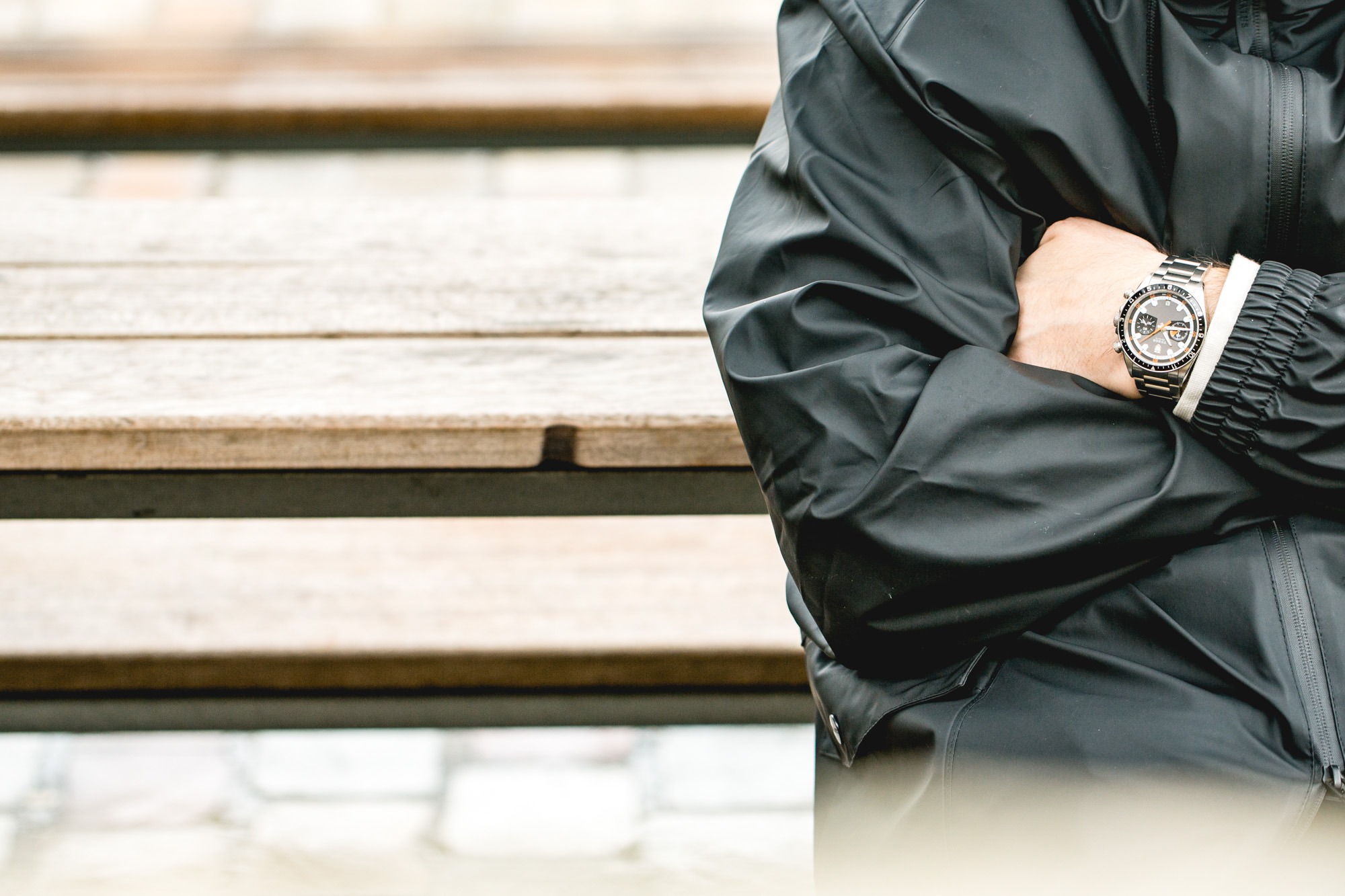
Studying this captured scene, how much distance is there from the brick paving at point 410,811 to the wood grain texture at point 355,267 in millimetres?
682

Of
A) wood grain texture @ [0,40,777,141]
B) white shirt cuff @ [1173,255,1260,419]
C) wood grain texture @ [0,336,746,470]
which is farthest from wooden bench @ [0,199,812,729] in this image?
wood grain texture @ [0,40,777,141]

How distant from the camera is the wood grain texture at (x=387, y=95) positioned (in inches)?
91.0

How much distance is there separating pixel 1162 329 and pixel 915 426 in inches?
7.2

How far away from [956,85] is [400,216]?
821 mm

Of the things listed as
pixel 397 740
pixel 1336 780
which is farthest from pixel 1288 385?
pixel 397 740

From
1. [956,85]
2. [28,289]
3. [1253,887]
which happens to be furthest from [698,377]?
[28,289]

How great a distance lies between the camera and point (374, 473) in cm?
108

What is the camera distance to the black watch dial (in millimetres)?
799

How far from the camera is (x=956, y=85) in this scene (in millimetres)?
841

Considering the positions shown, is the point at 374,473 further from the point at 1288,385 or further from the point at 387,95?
the point at 387,95

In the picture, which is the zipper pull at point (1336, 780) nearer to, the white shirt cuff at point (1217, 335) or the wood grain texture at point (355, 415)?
the white shirt cuff at point (1217, 335)

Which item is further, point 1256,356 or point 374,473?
point 374,473

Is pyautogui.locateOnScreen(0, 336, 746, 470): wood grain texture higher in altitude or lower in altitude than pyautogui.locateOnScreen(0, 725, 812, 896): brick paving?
higher

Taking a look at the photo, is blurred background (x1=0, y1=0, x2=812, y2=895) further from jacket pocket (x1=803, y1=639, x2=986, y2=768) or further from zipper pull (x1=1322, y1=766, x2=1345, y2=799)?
zipper pull (x1=1322, y1=766, x2=1345, y2=799)
